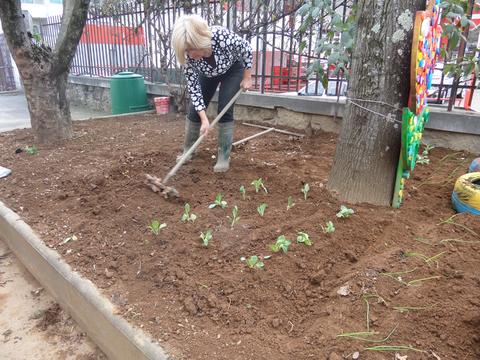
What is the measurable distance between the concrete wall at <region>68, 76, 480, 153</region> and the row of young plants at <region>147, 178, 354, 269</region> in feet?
6.48

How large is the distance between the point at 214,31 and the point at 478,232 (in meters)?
2.59

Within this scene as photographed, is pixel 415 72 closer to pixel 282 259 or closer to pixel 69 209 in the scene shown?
pixel 282 259

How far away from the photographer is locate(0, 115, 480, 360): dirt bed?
5.74 feet

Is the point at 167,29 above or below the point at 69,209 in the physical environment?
above

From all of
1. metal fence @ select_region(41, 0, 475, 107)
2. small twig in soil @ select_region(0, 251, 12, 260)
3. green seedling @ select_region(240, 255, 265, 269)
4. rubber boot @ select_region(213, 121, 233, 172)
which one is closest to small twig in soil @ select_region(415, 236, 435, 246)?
green seedling @ select_region(240, 255, 265, 269)

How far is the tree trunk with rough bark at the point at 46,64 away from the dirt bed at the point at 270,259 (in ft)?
4.35

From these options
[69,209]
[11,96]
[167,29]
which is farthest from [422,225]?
[11,96]

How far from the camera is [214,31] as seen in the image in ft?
11.3

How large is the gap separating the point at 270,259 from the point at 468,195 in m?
1.48

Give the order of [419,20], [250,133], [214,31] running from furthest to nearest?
[250,133] → [214,31] → [419,20]

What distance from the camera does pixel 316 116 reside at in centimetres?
516

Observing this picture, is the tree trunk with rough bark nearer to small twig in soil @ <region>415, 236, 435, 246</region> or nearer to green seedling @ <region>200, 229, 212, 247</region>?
green seedling @ <region>200, 229, 212, 247</region>

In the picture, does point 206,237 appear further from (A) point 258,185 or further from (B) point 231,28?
(B) point 231,28

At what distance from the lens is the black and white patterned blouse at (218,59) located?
344 cm
